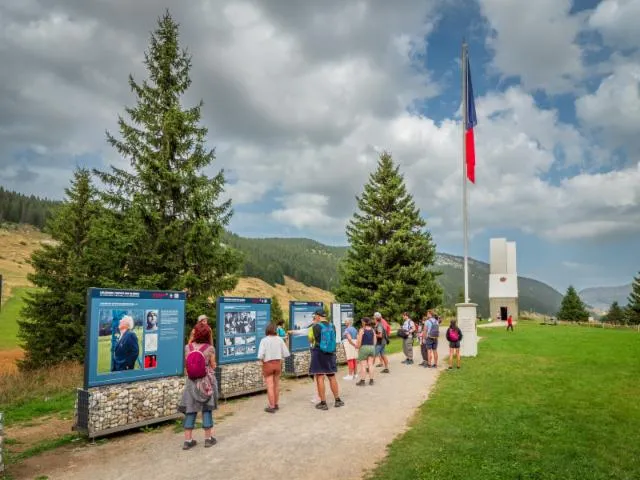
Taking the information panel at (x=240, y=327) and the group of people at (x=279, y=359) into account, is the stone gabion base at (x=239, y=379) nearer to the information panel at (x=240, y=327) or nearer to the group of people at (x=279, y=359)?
the information panel at (x=240, y=327)

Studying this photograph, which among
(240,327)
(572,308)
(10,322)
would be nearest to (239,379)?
(240,327)

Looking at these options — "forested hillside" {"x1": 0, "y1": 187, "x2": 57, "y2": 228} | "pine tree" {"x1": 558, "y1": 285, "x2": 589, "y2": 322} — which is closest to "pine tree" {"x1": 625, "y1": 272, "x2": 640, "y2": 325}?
"pine tree" {"x1": 558, "y1": 285, "x2": 589, "y2": 322}

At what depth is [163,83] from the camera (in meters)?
21.8

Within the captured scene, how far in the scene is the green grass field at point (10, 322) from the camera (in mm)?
47316

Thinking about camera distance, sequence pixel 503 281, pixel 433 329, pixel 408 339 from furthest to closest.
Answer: pixel 503 281 < pixel 408 339 < pixel 433 329

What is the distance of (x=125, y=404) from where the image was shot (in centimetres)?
877

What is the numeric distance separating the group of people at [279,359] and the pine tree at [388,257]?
13.1m

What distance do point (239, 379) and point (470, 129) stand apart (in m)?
15.3

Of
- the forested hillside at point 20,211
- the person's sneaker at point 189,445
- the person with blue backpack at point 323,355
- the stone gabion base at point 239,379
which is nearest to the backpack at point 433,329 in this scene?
the stone gabion base at point 239,379

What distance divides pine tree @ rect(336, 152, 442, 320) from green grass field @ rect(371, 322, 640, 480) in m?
14.7

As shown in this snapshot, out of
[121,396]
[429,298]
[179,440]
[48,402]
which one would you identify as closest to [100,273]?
[48,402]

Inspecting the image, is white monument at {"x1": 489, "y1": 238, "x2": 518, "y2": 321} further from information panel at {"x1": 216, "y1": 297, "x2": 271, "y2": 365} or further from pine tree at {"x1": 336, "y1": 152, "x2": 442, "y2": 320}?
information panel at {"x1": 216, "y1": 297, "x2": 271, "y2": 365}

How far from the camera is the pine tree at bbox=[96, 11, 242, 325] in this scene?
1947cm

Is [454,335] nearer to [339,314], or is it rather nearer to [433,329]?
[433,329]
